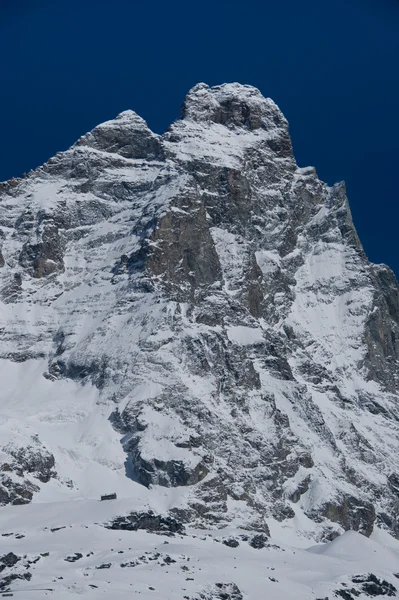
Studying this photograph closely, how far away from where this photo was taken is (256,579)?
187625 mm

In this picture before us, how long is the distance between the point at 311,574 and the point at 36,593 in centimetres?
4073

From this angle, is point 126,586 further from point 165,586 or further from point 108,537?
point 108,537

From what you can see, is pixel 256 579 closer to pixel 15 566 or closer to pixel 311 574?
pixel 311 574

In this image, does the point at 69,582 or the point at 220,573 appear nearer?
the point at 69,582

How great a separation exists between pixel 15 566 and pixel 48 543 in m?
11.9

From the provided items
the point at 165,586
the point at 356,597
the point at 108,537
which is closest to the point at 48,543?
the point at 108,537

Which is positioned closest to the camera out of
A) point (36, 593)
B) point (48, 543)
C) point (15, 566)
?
point (36, 593)

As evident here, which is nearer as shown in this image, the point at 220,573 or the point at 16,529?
the point at 220,573

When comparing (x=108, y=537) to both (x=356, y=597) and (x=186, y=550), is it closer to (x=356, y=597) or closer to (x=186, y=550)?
(x=186, y=550)

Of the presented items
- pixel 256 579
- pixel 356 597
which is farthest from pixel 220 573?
pixel 356 597

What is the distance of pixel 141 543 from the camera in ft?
644

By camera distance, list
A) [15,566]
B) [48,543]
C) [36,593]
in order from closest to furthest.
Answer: [36,593], [15,566], [48,543]

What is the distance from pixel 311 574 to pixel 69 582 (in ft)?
112

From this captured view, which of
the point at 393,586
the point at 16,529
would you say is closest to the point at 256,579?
the point at 393,586
